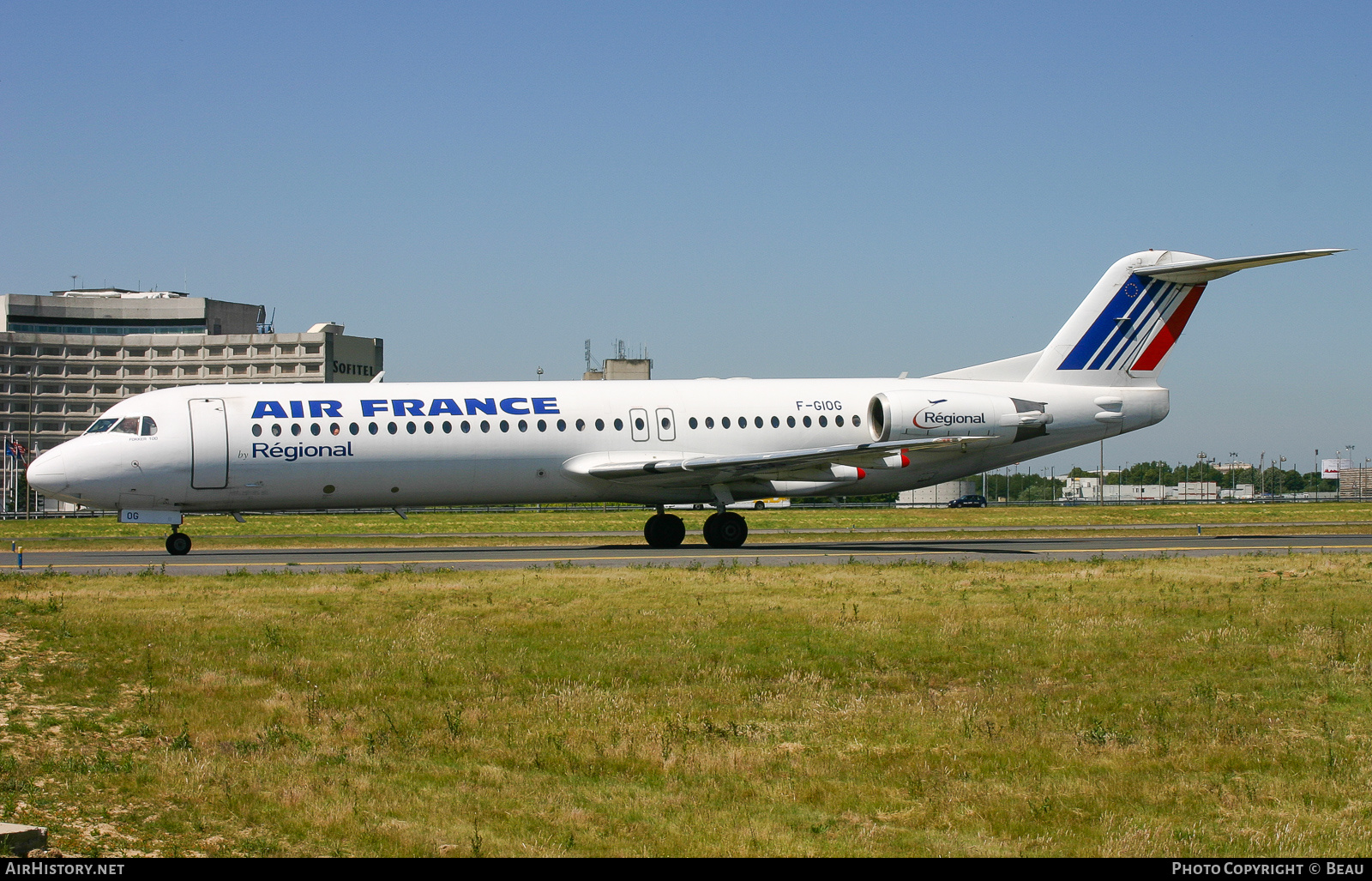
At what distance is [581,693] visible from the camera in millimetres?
12992

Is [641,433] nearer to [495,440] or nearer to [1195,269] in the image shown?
[495,440]

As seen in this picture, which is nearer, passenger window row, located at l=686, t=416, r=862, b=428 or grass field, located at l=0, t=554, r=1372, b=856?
grass field, located at l=0, t=554, r=1372, b=856

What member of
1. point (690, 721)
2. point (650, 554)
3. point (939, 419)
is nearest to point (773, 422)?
point (939, 419)

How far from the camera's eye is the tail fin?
1316 inches

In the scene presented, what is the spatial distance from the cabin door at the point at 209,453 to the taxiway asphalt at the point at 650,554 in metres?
1.86

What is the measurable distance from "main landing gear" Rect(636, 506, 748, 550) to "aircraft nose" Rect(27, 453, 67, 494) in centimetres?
1390

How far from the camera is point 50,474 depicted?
28.3 metres

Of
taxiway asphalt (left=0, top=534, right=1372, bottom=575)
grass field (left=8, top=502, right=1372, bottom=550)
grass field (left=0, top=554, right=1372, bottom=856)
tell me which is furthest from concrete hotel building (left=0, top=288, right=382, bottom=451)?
grass field (left=0, top=554, right=1372, bottom=856)

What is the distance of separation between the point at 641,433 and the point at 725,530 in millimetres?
3210

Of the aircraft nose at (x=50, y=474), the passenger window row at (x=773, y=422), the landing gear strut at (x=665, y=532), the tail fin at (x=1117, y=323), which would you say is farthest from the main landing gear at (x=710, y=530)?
the aircraft nose at (x=50, y=474)

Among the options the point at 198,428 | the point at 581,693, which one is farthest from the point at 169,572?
the point at 581,693

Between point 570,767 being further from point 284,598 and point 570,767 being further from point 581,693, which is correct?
point 284,598

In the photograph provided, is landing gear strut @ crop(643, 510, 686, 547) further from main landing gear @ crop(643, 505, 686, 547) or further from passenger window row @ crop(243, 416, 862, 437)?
passenger window row @ crop(243, 416, 862, 437)

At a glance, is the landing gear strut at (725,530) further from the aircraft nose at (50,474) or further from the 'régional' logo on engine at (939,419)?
the aircraft nose at (50,474)
